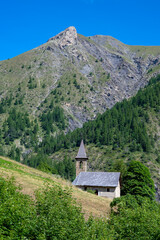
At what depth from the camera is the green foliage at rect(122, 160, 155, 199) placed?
66.2m

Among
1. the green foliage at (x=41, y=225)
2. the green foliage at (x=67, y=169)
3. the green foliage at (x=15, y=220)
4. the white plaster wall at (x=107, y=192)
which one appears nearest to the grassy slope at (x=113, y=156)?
the green foliage at (x=67, y=169)

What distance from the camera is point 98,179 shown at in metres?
69.2

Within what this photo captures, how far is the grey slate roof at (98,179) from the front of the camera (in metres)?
66.6

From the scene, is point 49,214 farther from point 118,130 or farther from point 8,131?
point 8,131

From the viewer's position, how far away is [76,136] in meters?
156

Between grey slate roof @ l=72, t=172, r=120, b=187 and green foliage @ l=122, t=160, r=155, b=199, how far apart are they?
3818 millimetres

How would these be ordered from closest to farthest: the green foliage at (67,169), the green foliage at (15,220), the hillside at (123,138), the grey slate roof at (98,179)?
the green foliage at (15,220), the grey slate roof at (98,179), the green foliage at (67,169), the hillside at (123,138)

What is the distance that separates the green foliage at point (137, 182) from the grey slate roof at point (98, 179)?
12.5 feet

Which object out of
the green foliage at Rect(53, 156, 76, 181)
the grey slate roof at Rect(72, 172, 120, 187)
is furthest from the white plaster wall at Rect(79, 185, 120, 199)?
the green foliage at Rect(53, 156, 76, 181)

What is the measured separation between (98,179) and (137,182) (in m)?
9.50

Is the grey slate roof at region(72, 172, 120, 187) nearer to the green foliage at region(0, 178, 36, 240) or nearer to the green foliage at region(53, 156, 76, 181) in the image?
the green foliage at region(0, 178, 36, 240)

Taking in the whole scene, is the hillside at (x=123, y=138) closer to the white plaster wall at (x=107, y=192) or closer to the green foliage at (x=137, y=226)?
the white plaster wall at (x=107, y=192)

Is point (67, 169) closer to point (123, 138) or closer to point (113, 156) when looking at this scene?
point (113, 156)

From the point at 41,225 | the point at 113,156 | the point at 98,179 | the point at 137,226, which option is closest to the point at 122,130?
the point at 113,156
